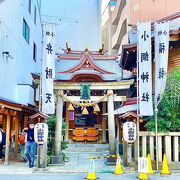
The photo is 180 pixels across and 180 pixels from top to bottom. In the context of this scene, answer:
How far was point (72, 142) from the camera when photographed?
18.5 m

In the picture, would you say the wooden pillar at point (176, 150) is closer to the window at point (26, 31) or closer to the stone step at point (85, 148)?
the stone step at point (85, 148)

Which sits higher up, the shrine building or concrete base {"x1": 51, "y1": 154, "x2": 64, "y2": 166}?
the shrine building

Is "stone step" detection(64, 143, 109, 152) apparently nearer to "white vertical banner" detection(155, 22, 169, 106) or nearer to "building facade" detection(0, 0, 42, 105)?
"building facade" detection(0, 0, 42, 105)

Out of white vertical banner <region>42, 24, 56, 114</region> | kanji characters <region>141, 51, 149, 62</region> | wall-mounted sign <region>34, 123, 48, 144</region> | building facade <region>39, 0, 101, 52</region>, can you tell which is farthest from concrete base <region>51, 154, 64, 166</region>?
building facade <region>39, 0, 101, 52</region>

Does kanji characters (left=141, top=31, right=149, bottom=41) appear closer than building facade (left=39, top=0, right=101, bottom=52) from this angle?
Yes

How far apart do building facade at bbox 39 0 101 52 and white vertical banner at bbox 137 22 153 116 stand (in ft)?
81.5

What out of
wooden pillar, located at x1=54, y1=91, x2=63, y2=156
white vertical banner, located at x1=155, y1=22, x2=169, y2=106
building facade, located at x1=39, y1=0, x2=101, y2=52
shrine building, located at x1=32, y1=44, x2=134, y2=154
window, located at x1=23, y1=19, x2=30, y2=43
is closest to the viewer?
white vertical banner, located at x1=155, y1=22, x2=169, y2=106

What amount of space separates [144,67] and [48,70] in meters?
4.75

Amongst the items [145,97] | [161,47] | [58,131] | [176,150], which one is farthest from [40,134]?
[161,47]

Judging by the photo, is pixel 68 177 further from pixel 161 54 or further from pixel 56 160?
pixel 161 54

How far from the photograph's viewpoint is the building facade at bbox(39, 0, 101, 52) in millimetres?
34562

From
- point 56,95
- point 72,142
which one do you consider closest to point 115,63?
point 72,142

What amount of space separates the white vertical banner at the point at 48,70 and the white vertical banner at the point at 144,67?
4357 mm

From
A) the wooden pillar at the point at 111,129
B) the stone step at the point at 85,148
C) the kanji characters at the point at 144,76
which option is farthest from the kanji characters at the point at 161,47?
the stone step at the point at 85,148
